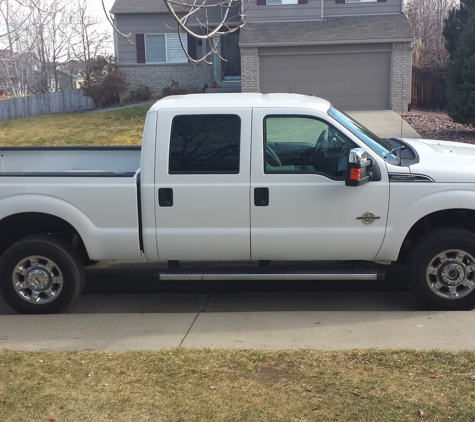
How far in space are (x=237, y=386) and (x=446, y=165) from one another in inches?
111

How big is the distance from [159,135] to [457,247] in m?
2.89

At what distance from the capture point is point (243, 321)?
5539 mm

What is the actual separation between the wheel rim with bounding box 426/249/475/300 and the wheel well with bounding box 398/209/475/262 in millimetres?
323

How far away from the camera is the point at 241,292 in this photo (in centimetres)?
662

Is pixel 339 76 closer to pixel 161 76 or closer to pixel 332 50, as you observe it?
pixel 332 50

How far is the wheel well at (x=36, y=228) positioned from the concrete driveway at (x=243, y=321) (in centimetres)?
72

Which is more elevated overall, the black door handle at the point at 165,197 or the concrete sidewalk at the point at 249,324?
the black door handle at the point at 165,197

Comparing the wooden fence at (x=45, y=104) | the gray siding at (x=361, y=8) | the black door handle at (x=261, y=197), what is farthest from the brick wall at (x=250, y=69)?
the black door handle at (x=261, y=197)

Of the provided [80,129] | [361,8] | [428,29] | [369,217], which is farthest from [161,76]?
[369,217]

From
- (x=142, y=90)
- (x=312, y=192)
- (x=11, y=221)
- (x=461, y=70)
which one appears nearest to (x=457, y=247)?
(x=312, y=192)

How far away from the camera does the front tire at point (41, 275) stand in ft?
18.8

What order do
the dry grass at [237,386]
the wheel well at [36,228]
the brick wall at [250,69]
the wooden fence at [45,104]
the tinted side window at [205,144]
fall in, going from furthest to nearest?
1. the wooden fence at [45,104]
2. the brick wall at [250,69]
3. the wheel well at [36,228]
4. the tinted side window at [205,144]
5. the dry grass at [237,386]

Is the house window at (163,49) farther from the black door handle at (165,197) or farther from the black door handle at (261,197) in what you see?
the black door handle at (261,197)

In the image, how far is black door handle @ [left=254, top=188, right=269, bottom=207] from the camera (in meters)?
5.53
